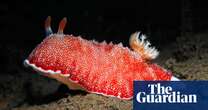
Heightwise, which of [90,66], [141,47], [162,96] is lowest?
[162,96]

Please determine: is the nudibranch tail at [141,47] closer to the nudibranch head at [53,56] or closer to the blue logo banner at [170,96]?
the blue logo banner at [170,96]

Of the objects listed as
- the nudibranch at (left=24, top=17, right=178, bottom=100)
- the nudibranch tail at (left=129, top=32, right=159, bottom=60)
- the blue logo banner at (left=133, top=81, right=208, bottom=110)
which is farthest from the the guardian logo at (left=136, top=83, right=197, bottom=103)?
the nudibranch tail at (left=129, top=32, right=159, bottom=60)

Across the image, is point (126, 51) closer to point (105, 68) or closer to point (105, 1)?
point (105, 68)

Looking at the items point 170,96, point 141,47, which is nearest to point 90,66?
point 141,47

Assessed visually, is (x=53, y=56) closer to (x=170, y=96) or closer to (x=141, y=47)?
(x=141, y=47)

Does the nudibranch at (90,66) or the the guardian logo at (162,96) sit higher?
the nudibranch at (90,66)

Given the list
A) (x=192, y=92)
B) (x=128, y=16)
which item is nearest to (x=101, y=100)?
(x=192, y=92)

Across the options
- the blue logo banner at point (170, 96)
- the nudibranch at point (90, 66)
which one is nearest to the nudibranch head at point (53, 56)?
the nudibranch at point (90, 66)

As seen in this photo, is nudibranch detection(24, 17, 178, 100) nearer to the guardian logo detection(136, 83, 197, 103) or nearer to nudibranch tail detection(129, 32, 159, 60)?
nudibranch tail detection(129, 32, 159, 60)
